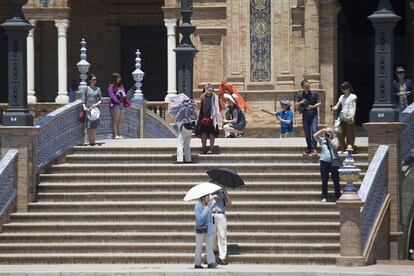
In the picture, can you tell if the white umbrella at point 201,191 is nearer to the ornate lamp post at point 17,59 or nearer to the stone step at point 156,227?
the stone step at point 156,227

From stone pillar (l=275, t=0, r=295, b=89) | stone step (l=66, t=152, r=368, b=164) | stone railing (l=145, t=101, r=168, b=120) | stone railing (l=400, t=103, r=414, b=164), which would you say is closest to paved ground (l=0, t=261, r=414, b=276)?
stone step (l=66, t=152, r=368, b=164)

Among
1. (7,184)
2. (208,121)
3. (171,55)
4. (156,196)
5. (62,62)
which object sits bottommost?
(156,196)

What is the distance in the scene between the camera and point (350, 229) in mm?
29312

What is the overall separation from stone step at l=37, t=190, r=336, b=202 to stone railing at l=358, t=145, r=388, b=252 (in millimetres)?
991

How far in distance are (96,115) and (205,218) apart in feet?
24.4

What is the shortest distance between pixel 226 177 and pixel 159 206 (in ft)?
6.54

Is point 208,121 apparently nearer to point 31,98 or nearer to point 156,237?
point 156,237

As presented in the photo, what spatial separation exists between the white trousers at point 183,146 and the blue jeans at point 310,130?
2.10 metres

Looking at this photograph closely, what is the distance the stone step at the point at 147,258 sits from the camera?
97.5ft

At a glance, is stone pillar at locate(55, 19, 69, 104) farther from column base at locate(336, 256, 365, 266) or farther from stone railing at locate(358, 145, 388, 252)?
column base at locate(336, 256, 365, 266)

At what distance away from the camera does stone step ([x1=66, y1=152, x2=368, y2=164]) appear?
3300cm

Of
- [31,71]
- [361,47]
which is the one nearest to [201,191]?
[31,71]

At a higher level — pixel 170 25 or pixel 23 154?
pixel 170 25

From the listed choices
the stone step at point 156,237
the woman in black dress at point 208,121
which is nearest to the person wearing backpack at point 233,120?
the woman in black dress at point 208,121
